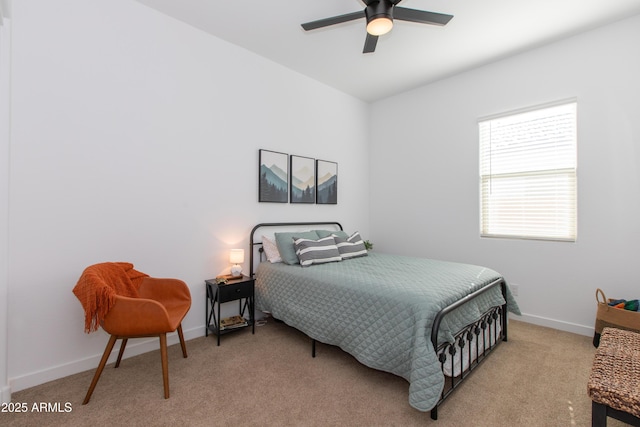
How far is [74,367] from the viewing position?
7.18 ft

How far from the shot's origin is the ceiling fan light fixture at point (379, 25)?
1979mm

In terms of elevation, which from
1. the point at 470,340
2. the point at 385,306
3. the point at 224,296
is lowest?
the point at 470,340

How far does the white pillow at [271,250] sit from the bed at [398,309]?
0.05ft

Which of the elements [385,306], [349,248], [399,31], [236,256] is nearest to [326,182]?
[349,248]

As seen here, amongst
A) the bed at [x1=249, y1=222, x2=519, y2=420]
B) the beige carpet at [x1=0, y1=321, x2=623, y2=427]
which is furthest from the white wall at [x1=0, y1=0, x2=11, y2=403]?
the bed at [x1=249, y1=222, x2=519, y2=420]

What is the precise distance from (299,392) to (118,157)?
2.36 m

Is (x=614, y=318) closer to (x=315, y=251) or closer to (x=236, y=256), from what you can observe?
(x=315, y=251)

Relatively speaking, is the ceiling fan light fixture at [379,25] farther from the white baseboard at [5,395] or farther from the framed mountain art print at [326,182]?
the white baseboard at [5,395]

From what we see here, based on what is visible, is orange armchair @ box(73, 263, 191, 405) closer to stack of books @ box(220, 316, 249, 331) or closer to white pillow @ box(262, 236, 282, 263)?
stack of books @ box(220, 316, 249, 331)

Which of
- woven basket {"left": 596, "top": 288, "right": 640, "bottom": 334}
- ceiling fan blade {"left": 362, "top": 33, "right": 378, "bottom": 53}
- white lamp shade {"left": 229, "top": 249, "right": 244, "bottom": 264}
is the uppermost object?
ceiling fan blade {"left": 362, "top": 33, "right": 378, "bottom": 53}

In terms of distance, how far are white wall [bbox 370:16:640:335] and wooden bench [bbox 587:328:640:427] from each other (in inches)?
64.7

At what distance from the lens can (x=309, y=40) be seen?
302cm

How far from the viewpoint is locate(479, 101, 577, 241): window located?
3.02 m

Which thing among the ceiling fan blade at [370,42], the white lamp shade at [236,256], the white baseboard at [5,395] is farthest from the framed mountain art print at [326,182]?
the white baseboard at [5,395]
